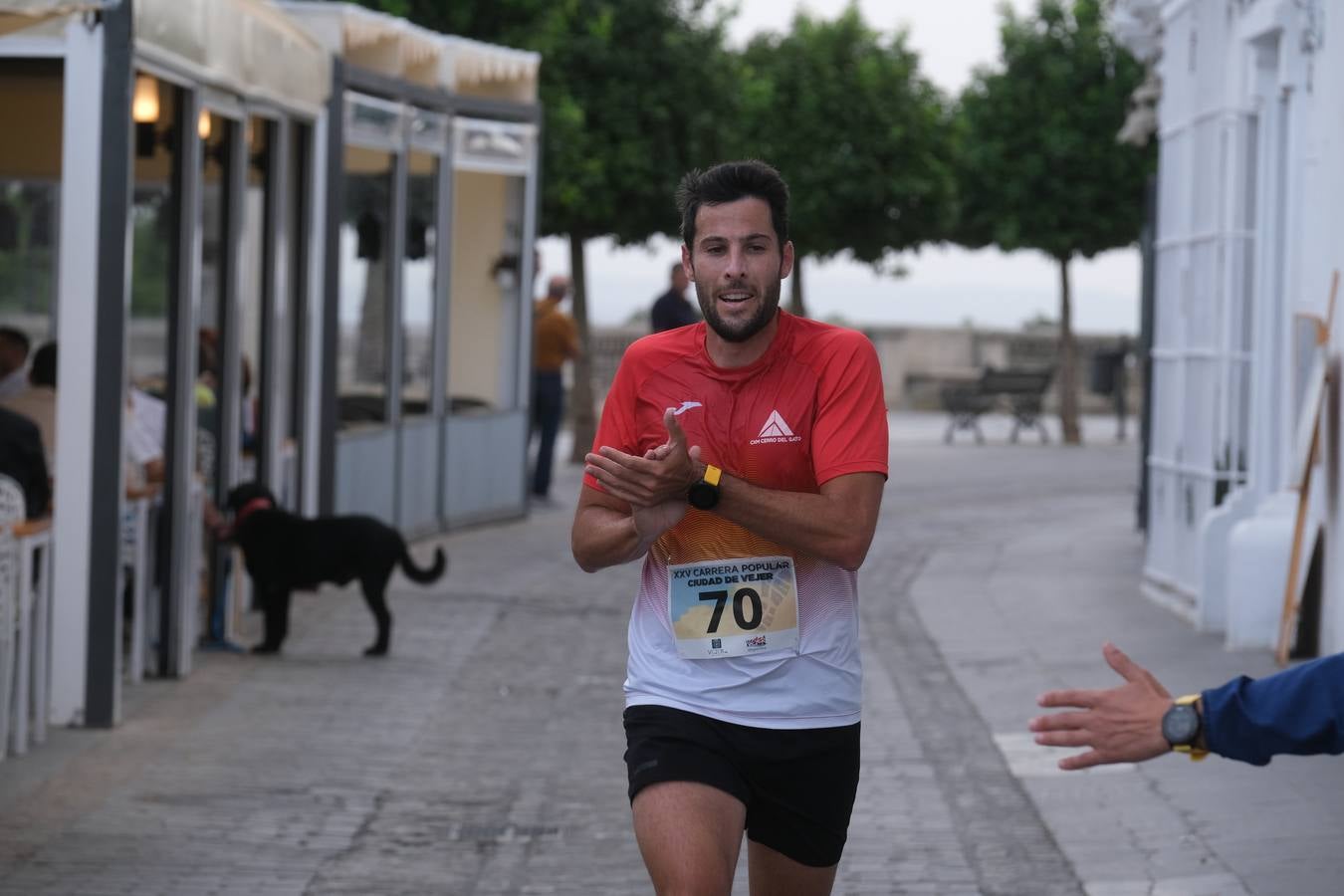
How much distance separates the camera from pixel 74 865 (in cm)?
669

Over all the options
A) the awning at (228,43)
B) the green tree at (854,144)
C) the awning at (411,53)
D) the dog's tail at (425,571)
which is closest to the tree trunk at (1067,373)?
the green tree at (854,144)

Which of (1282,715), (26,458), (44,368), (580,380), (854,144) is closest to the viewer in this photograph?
(1282,715)

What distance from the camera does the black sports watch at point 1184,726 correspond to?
10.9ft

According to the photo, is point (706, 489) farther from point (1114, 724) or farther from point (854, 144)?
point (854, 144)

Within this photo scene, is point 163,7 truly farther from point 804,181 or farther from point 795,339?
point 804,181

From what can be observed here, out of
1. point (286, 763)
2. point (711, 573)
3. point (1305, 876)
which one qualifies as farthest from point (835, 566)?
point (286, 763)

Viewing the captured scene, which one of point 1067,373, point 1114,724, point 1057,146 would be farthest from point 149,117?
point 1067,373

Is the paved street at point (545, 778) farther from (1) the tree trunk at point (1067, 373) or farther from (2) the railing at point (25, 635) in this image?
(1) the tree trunk at point (1067, 373)

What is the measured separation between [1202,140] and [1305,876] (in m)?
7.06

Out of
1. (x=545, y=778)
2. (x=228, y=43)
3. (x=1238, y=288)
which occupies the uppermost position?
(x=228, y=43)

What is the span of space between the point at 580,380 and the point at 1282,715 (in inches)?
901

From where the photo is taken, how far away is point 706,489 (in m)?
3.90

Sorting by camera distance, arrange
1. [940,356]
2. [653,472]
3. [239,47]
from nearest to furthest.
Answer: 1. [653,472]
2. [239,47]
3. [940,356]

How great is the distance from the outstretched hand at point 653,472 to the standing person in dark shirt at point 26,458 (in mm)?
5467
